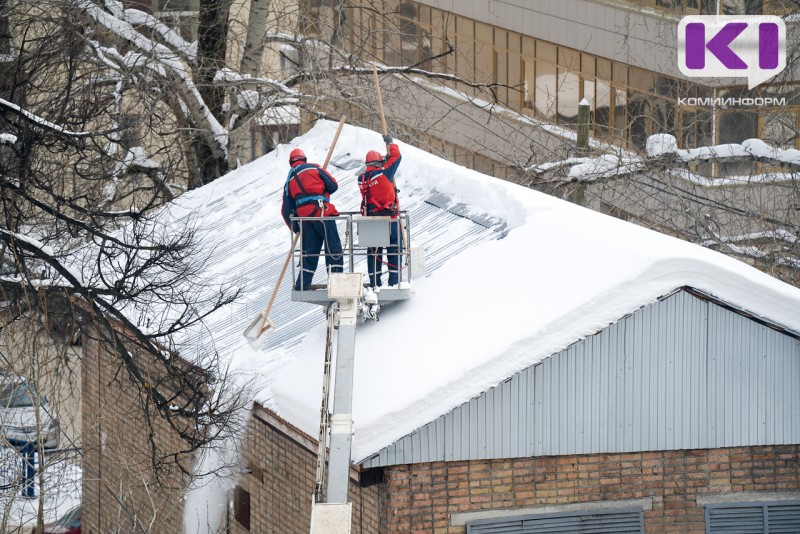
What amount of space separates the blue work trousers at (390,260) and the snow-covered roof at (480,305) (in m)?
0.37

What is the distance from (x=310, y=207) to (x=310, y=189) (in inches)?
8.0

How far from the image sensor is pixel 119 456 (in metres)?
16.5

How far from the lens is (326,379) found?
37.0 ft

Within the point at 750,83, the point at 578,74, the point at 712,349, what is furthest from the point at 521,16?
the point at 712,349

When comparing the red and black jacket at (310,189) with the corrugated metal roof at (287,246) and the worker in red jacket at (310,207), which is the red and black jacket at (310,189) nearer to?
the worker in red jacket at (310,207)

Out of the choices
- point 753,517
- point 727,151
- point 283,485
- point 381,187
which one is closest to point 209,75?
point 727,151

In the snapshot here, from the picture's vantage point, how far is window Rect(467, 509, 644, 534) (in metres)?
12.3

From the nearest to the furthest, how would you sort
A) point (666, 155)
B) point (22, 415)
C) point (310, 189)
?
point (310, 189) < point (22, 415) < point (666, 155)

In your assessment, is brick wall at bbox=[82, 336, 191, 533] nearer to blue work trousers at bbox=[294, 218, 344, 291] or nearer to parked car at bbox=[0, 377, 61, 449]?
parked car at bbox=[0, 377, 61, 449]

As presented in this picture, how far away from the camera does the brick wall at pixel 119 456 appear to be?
52.9 ft

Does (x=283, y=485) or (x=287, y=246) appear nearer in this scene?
(x=283, y=485)

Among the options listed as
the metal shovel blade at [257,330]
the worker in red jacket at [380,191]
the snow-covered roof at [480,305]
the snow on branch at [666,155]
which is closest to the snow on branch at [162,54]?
the snow on branch at [666,155]

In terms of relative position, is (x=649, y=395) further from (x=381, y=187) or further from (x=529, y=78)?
(x=529, y=78)

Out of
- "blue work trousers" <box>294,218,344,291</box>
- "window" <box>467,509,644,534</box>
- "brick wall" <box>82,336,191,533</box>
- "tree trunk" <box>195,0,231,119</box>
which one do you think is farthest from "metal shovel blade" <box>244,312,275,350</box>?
"tree trunk" <box>195,0,231,119</box>
